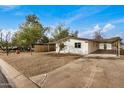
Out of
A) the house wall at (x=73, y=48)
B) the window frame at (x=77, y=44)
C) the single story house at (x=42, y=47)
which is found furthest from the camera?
the single story house at (x=42, y=47)

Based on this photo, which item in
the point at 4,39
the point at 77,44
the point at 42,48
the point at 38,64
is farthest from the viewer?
the point at 4,39

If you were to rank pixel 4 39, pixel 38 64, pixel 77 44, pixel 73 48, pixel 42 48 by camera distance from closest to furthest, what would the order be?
pixel 38 64 → pixel 77 44 → pixel 73 48 → pixel 42 48 → pixel 4 39

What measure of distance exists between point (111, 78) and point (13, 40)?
30.5 m

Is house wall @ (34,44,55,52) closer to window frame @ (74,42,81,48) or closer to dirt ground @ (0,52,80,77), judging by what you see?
window frame @ (74,42,81,48)

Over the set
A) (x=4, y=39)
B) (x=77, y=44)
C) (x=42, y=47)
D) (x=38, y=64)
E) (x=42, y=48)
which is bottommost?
(x=38, y=64)

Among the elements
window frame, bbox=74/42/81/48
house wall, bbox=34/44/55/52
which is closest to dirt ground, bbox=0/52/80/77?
window frame, bbox=74/42/81/48

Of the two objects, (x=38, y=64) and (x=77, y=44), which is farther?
(x=77, y=44)

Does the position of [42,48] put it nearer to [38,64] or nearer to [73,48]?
[73,48]

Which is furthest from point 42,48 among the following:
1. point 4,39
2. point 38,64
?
point 38,64

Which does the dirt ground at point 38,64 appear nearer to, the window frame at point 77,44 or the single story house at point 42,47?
the window frame at point 77,44

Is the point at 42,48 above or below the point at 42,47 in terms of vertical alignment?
below

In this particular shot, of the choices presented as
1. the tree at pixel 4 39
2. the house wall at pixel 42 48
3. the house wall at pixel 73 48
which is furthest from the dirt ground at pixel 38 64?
the tree at pixel 4 39
